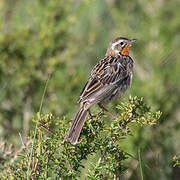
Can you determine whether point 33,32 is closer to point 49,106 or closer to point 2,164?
point 49,106

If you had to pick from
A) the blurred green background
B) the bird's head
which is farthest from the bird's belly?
the blurred green background

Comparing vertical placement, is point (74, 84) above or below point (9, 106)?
above

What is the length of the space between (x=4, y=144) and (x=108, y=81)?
185 centimetres

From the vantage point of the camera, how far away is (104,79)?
585cm

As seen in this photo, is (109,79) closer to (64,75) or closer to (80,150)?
(64,75)

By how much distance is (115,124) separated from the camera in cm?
372

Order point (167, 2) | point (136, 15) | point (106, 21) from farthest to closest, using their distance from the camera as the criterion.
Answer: point (106, 21)
point (136, 15)
point (167, 2)

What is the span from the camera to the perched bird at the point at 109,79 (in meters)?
5.34

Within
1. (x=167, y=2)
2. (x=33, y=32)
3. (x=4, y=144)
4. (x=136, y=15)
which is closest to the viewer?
(x=4, y=144)

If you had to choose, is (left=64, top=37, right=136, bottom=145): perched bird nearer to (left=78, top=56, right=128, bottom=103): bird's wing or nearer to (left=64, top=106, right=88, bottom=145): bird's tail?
(left=78, top=56, right=128, bottom=103): bird's wing

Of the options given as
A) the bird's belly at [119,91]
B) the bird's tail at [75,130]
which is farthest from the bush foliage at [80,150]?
the bird's belly at [119,91]

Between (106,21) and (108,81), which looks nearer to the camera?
(108,81)

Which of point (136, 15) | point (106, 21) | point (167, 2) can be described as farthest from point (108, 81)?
point (106, 21)

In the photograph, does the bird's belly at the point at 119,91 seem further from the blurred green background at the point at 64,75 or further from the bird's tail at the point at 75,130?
the blurred green background at the point at 64,75
